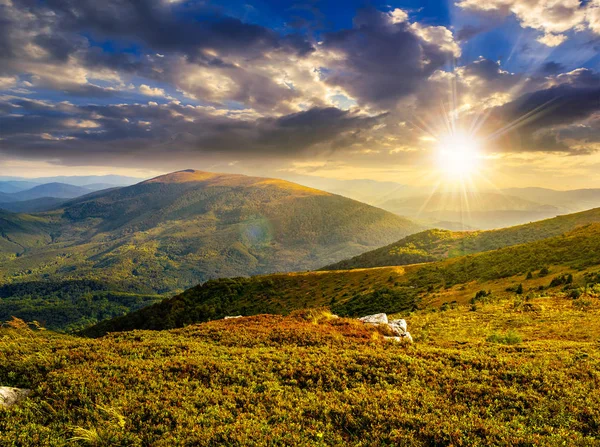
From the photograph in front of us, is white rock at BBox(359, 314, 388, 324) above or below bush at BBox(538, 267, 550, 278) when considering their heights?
below

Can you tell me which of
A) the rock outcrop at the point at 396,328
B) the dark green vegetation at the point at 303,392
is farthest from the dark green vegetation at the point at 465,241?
the dark green vegetation at the point at 303,392

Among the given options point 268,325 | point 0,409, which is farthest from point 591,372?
point 0,409

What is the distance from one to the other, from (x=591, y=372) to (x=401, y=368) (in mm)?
7366

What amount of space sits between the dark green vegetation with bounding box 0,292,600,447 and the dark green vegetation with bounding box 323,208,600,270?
78.0 m

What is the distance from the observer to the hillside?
36688mm

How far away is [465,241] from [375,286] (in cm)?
6838

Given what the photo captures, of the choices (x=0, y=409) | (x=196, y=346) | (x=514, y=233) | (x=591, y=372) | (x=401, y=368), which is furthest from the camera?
(x=514, y=233)

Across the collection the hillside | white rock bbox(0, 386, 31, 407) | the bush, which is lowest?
the hillside

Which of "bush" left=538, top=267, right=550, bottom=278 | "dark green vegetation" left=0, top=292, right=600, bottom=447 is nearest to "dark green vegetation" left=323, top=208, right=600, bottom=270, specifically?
"bush" left=538, top=267, right=550, bottom=278

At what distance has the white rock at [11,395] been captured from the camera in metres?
10.0

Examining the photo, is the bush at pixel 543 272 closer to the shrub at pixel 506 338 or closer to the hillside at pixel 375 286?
the hillside at pixel 375 286

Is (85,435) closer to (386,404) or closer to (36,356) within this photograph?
(36,356)

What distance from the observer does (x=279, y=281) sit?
231ft

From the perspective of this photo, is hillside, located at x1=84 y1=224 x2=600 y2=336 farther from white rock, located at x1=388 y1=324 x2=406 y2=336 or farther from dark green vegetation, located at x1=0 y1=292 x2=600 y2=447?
dark green vegetation, located at x1=0 y1=292 x2=600 y2=447
